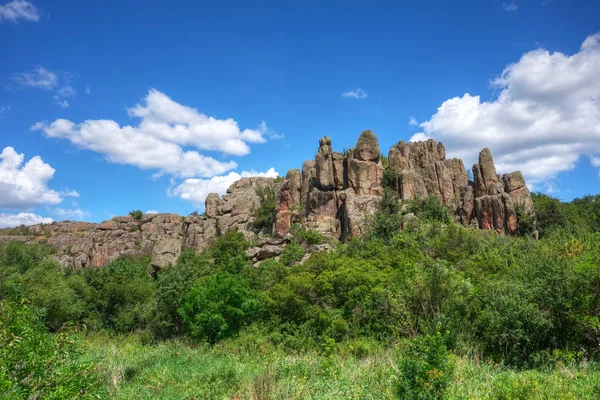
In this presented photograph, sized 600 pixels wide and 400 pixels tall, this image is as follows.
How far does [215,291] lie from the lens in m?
27.4

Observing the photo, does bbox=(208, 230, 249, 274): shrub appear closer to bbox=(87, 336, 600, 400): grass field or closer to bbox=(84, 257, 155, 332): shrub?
bbox=(84, 257, 155, 332): shrub

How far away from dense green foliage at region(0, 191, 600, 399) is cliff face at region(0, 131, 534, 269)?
8.42 ft

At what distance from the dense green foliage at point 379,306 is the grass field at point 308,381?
120 millimetres

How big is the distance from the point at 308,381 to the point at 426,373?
160 inches

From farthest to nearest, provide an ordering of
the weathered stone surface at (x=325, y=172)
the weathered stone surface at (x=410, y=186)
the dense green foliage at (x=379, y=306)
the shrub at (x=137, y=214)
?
the shrub at (x=137, y=214)
the weathered stone surface at (x=325, y=172)
the weathered stone surface at (x=410, y=186)
the dense green foliage at (x=379, y=306)

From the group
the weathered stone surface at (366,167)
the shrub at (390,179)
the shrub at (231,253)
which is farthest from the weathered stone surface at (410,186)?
the shrub at (231,253)

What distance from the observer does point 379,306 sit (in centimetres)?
2561

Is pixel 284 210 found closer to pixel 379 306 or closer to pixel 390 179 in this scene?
pixel 390 179

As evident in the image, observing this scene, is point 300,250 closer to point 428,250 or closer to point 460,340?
point 428,250

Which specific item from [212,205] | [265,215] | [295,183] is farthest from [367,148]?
[212,205]

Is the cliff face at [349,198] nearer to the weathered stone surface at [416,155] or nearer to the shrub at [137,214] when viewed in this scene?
the weathered stone surface at [416,155]

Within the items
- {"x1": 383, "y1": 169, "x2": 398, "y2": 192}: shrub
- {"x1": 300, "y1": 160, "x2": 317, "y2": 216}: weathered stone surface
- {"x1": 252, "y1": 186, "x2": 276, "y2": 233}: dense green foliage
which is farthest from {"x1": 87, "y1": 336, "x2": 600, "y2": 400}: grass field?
{"x1": 252, "y1": 186, "x2": 276, "y2": 233}: dense green foliage

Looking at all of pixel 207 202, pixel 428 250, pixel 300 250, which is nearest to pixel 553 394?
pixel 428 250

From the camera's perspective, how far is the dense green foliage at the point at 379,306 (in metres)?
9.36
